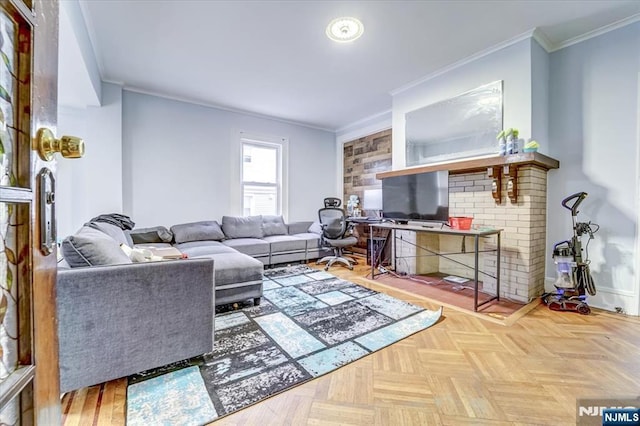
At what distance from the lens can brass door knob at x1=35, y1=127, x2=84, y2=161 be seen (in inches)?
19.5

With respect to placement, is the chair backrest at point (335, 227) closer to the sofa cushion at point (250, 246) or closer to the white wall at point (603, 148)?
the sofa cushion at point (250, 246)

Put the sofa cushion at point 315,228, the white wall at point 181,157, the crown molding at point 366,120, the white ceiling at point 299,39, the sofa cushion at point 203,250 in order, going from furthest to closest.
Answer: the sofa cushion at point 315,228
the crown molding at point 366,120
the white wall at point 181,157
the sofa cushion at point 203,250
the white ceiling at point 299,39

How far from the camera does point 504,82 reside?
9.14 ft

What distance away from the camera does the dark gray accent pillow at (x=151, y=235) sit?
3.61 metres

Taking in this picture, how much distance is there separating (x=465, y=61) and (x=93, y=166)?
4690 millimetres

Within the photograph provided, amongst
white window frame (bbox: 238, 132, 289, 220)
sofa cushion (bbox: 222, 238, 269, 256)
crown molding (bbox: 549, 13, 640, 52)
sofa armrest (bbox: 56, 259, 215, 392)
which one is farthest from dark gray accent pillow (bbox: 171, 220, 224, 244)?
crown molding (bbox: 549, 13, 640, 52)

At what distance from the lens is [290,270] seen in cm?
403

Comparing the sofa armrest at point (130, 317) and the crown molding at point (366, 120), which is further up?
the crown molding at point (366, 120)

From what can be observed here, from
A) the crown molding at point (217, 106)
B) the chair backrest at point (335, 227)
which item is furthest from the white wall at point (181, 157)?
the chair backrest at point (335, 227)

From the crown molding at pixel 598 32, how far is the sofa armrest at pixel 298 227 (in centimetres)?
406

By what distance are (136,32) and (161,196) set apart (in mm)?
2135

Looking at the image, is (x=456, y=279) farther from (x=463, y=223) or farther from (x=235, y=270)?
(x=235, y=270)

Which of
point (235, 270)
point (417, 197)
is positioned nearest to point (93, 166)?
point (235, 270)

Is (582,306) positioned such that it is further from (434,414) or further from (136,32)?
(136,32)
